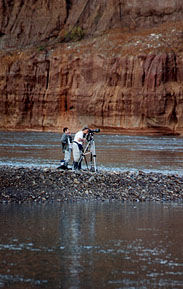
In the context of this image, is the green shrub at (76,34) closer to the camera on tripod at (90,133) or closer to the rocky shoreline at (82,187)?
the camera on tripod at (90,133)

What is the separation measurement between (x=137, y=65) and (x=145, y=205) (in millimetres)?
72977

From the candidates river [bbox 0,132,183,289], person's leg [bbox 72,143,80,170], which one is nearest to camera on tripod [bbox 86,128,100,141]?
person's leg [bbox 72,143,80,170]

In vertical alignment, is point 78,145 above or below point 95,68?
below

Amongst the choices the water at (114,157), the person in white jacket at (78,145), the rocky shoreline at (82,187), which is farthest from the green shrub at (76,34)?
the rocky shoreline at (82,187)

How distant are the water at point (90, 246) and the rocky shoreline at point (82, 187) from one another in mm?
1003

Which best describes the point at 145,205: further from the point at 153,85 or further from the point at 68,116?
the point at 68,116

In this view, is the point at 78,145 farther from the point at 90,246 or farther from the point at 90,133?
the point at 90,246

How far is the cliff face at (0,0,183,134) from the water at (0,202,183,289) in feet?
232

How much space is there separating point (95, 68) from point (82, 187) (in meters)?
76.2

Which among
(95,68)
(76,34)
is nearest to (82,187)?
(95,68)

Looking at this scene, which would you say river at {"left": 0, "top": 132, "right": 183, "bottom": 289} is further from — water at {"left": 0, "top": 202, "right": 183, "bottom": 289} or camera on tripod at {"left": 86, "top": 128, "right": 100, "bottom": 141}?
camera on tripod at {"left": 86, "top": 128, "right": 100, "bottom": 141}

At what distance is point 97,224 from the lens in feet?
40.4

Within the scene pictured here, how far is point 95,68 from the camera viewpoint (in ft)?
301

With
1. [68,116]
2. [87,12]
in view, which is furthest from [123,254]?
[87,12]
